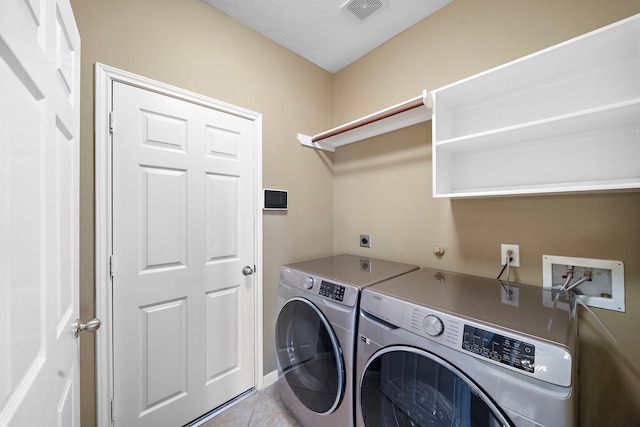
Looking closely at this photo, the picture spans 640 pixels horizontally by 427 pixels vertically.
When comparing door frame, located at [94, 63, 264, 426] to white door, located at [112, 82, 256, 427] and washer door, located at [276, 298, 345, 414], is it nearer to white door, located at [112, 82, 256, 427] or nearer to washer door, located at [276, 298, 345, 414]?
white door, located at [112, 82, 256, 427]

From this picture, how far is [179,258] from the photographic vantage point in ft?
4.81

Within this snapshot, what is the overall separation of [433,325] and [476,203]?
90 cm

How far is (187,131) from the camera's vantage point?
58.6 inches

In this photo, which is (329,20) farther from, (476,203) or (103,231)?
(103,231)

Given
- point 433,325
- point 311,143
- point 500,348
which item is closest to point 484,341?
point 500,348

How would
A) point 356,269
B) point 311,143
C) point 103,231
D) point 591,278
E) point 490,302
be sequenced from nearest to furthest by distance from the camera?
point 490,302 → point 591,278 → point 103,231 → point 356,269 → point 311,143

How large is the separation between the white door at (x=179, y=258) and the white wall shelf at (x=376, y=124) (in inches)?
23.8

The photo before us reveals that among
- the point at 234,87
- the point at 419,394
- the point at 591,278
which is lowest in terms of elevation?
the point at 419,394

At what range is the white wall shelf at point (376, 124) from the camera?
1.46m

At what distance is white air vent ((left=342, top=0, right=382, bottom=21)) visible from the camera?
1.51m

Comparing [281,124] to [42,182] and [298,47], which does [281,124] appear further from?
[42,182]

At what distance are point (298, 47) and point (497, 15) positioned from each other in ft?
4.29

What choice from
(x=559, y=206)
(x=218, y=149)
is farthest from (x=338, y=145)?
(x=559, y=206)

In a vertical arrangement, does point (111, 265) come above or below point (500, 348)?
above
